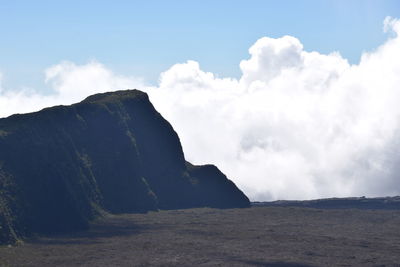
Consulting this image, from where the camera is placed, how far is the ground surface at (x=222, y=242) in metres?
82.8

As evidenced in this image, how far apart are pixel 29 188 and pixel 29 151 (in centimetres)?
1039

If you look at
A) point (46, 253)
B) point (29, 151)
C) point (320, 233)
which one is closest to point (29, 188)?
point (29, 151)

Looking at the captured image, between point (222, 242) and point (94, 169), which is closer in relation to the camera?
point (222, 242)

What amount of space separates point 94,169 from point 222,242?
57795mm

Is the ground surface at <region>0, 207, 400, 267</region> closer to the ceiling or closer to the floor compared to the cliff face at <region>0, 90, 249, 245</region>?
closer to the floor

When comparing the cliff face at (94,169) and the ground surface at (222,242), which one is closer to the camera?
the ground surface at (222,242)

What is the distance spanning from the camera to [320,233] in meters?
112

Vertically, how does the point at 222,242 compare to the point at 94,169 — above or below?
A: below

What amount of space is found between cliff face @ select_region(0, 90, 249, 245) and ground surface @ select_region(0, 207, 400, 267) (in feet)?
25.7

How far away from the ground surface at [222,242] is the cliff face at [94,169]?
25.7ft

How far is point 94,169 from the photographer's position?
14838cm

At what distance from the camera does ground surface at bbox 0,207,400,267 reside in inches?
3258

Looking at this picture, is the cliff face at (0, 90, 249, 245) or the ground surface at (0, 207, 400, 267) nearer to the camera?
Result: the ground surface at (0, 207, 400, 267)

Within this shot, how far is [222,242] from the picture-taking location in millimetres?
98938
